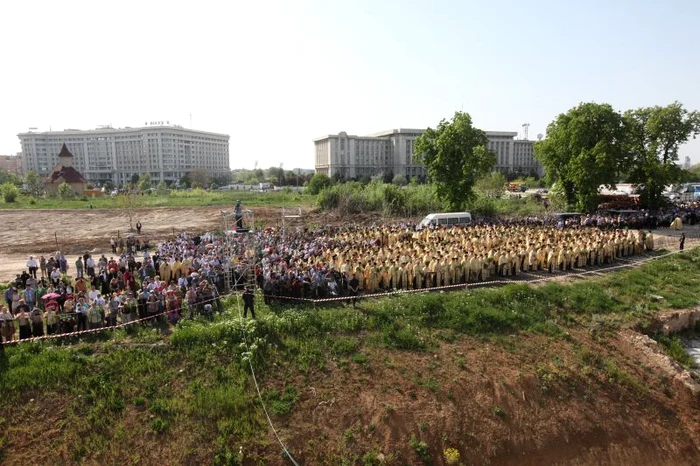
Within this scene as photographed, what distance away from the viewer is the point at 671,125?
35406 millimetres

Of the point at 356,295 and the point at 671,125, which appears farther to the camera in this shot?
the point at 671,125

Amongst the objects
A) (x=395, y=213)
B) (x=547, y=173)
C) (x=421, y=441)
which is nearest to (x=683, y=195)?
(x=547, y=173)

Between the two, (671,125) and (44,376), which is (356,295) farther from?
(671,125)

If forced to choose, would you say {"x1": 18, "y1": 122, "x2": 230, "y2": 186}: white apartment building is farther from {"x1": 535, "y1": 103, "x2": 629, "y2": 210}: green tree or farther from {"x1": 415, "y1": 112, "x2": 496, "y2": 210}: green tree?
{"x1": 535, "y1": 103, "x2": 629, "y2": 210}: green tree

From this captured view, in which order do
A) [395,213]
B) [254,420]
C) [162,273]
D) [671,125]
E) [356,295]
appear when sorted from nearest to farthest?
1. [254,420]
2. [356,295]
3. [162,273]
4. [671,125]
5. [395,213]

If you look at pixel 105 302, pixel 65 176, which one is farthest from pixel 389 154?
pixel 105 302

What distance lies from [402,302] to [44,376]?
10.3 m

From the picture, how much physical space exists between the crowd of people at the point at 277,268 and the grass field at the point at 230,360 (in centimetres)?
82

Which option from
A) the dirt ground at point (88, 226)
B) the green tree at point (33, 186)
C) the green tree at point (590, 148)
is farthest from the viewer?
the green tree at point (33, 186)

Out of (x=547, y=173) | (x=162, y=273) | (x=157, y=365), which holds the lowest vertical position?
(x=157, y=365)

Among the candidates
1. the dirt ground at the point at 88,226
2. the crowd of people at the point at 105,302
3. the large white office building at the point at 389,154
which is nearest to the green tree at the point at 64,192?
the dirt ground at the point at 88,226

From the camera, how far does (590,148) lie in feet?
108

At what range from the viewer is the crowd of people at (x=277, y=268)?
1380 centimetres

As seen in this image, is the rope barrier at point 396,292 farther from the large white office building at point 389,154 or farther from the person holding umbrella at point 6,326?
the large white office building at point 389,154
